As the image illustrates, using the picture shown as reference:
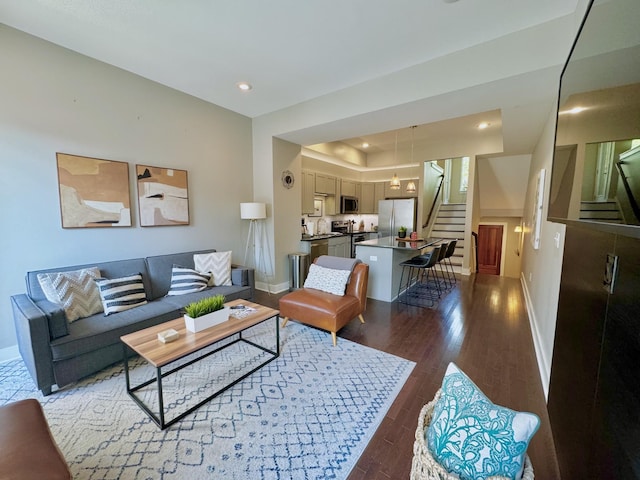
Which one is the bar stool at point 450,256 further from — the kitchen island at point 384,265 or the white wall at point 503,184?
the white wall at point 503,184

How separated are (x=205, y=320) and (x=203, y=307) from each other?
0.35 feet

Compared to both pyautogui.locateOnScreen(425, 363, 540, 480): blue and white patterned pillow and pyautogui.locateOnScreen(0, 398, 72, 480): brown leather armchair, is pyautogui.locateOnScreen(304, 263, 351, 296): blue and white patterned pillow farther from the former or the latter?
pyautogui.locateOnScreen(0, 398, 72, 480): brown leather armchair

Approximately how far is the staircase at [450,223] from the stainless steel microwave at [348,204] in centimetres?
228

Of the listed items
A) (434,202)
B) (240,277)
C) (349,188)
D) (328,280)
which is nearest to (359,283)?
(328,280)

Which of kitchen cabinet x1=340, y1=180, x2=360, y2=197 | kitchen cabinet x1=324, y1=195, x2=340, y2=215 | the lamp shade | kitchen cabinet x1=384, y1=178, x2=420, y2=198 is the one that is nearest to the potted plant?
the lamp shade

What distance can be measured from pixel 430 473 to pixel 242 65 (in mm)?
3629

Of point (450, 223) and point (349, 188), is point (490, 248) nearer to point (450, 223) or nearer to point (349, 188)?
point (450, 223)

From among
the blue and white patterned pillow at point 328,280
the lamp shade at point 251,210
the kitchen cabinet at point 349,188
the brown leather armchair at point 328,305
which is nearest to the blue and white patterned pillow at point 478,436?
the brown leather armchair at point 328,305

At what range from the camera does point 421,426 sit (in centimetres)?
106

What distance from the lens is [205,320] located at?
209 centimetres

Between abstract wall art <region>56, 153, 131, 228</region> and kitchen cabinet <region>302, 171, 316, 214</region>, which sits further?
kitchen cabinet <region>302, 171, 316, 214</region>

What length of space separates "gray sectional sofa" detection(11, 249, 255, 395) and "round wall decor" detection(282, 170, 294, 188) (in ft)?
8.01

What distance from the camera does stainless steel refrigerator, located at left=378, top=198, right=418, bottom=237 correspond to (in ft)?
20.6

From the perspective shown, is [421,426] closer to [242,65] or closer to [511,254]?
[242,65]
